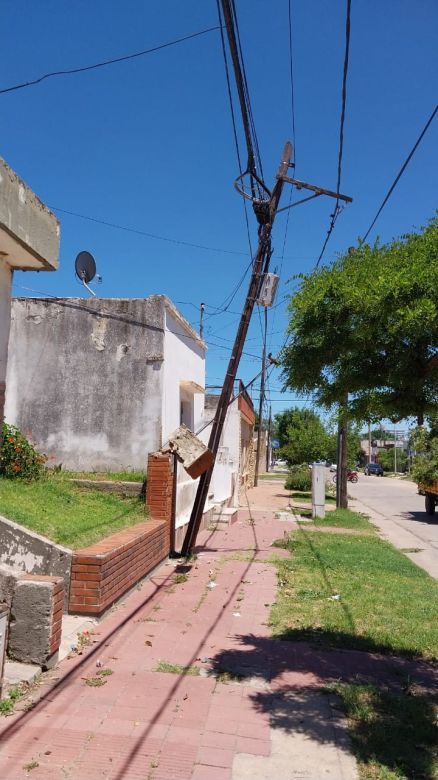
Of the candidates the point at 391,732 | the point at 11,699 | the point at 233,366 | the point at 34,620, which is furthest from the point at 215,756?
the point at 233,366

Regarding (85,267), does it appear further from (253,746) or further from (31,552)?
(253,746)

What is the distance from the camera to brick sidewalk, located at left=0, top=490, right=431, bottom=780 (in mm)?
3602

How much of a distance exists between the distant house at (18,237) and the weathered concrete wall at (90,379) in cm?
573

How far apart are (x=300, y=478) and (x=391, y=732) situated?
88.9 feet

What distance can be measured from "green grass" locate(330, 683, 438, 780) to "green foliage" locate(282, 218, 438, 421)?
2184 mm

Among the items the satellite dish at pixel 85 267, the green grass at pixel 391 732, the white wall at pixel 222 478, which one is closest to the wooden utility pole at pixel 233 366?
the satellite dish at pixel 85 267

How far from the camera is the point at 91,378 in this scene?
429 inches

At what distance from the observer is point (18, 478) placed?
28.1 feet

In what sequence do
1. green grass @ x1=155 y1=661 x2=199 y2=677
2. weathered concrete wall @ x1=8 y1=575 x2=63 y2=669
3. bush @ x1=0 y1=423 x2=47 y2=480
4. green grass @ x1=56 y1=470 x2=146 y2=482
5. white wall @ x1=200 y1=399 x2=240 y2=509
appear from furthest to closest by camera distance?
white wall @ x1=200 y1=399 x2=240 y2=509 → green grass @ x1=56 y1=470 x2=146 y2=482 → bush @ x1=0 y1=423 x2=47 y2=480 → green grass @ x1=155 y1=661 x2=199 y2=677 → weathered concrete wall @ x1=8 y1=575 x2=63 y2=669

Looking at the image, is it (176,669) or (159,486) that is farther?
(159,486)

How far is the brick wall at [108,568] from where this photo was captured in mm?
6000

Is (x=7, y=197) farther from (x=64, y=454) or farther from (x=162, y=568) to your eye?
(x=64, y=454)

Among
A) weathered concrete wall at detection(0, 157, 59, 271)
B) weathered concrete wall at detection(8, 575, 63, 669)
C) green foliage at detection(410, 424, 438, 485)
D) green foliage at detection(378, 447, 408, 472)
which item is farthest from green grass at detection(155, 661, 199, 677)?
green foliage at detection(378, 447, 408, 472)

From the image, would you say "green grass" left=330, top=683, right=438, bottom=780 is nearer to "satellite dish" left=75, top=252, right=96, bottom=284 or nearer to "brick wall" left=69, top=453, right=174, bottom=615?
"brick wall" left=69, top=453, right=174, bottom=615
